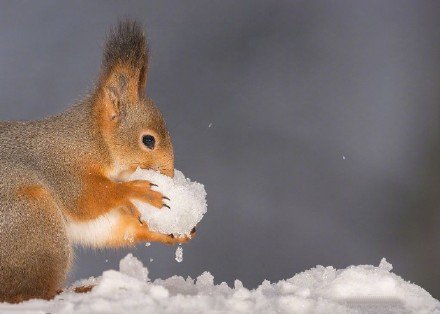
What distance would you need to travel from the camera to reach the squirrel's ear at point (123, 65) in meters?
2.16

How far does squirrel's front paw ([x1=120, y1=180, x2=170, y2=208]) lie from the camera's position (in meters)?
1.97

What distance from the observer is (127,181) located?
206 cm

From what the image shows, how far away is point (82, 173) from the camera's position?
203 cm

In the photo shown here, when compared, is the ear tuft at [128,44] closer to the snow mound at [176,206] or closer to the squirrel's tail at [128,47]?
the squirrel's tail at [128,47]

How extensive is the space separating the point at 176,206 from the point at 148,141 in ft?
0.70

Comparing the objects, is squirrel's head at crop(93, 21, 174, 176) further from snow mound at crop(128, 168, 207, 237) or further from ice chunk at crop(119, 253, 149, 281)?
ice chunk at crop(119, 253, 149, 281)

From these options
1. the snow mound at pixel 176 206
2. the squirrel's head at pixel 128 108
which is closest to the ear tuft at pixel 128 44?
the squirrel's head at pixel 128 108

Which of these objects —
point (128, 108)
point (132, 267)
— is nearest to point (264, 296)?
point (132, 267)

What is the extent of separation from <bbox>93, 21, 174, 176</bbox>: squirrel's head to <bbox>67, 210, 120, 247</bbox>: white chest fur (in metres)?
0.14

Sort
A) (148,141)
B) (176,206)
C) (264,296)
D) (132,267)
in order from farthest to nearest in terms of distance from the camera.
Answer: (148,141), (176,206), (132,267), (264,296)

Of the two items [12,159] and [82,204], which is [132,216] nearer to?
[82,204]

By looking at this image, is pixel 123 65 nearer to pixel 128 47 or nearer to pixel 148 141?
pixel 128 47

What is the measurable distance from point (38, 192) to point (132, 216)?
11.7 inches

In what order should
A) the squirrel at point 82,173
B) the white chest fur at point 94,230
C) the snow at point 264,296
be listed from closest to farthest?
the snow at point 264,296, the squirrel at point 82,173, the white chest fur at point 94,230
